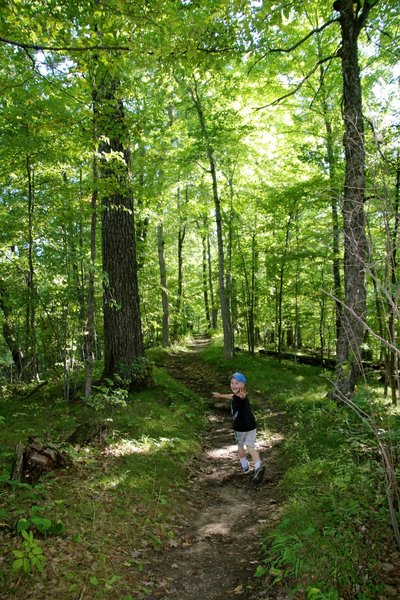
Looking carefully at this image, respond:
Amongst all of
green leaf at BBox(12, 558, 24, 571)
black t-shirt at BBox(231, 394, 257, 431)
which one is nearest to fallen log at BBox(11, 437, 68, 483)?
green leaf at BBox(12, 558, 24, 571)

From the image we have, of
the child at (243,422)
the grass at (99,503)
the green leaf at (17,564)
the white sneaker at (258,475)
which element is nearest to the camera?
the green leaf at (17,564)

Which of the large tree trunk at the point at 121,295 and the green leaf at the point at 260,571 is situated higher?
the large tree trunk at the point at 121,295

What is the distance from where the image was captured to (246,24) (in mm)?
5438

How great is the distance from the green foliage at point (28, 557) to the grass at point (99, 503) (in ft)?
0.23

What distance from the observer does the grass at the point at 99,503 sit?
3.43m

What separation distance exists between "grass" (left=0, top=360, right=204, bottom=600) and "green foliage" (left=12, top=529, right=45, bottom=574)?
0.07 metres

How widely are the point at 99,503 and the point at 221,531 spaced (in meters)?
1.54

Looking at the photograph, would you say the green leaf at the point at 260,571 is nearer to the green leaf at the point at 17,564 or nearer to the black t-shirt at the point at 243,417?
the green leaf at the point at 17,564

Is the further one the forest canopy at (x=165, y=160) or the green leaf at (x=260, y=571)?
the forest canopy at (x=165, y=160)

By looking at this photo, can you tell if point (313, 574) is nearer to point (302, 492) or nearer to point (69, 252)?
point (302, 492)

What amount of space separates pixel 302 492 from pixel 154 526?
189cm

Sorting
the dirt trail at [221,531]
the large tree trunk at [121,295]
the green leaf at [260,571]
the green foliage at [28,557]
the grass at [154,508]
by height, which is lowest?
the dirt trail at [221,531]

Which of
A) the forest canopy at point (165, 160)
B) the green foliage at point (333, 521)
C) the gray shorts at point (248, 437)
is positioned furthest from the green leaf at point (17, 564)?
the gray shorts at point (248, 437)

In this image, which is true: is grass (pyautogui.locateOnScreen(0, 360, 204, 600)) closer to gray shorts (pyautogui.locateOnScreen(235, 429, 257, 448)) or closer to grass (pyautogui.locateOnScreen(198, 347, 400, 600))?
gray shorts (pyautogui.locateOnScreen(235, 429, 257, 448))
